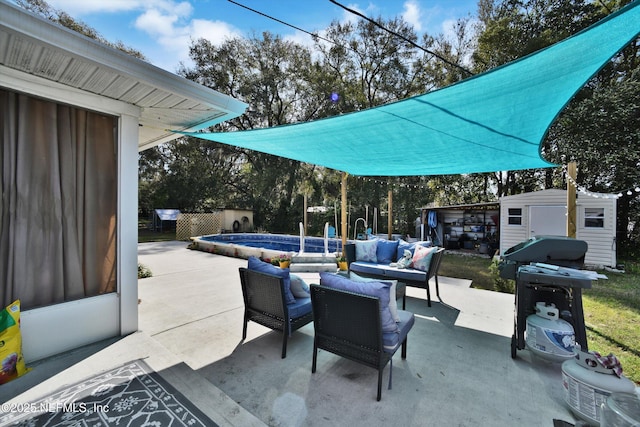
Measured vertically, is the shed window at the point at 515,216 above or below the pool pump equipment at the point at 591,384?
above

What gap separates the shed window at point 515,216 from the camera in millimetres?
9453

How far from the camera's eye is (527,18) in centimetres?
1086

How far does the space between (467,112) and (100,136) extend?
3671mm

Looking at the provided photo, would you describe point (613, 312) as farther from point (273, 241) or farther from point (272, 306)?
point (273, 241)

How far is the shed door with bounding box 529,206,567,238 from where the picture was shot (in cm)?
854

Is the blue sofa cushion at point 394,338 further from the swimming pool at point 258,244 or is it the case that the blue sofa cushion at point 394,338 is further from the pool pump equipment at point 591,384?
the swimming pool at point 258,244

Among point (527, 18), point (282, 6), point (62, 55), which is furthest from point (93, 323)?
point (527, 18)

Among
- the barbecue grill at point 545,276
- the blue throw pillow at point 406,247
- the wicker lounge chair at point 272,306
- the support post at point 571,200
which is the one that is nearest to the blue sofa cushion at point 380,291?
the wicker lounge chair at point 272,306

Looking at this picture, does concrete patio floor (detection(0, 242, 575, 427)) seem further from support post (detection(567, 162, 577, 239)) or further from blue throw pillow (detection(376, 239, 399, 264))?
support post (detection(567, 162, 577, 239))

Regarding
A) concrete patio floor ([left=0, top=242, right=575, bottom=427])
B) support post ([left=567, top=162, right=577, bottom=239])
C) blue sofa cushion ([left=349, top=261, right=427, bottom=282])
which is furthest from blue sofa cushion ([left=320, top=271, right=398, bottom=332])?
support post ([left=567, top=162, right=577, bottom=239])

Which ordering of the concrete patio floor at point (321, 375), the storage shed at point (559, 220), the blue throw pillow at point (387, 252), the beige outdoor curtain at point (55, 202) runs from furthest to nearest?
the storage shed at point (559, 220), the blue throw pillow at point (387, 252), the beige outdoor curtain at point (55, 202), the concrete patio floor at point (321, 375)

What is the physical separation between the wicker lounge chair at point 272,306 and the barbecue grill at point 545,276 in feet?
6.63

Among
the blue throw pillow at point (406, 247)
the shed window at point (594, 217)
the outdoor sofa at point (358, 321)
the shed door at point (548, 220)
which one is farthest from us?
the shed door at point (548, 220)

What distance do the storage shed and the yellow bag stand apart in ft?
37.3
